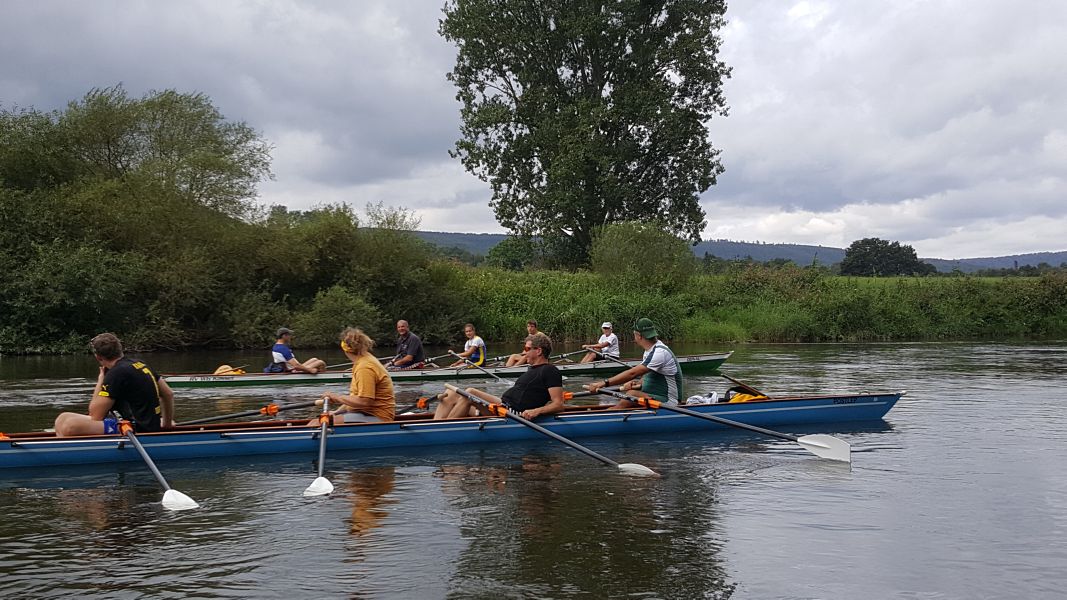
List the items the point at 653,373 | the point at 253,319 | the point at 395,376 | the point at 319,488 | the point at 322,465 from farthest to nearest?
the point at 253,319, the point at 395,376, the point at 653,373, the point at 322,465, the point at 319,488

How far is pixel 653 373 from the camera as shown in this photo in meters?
13.3

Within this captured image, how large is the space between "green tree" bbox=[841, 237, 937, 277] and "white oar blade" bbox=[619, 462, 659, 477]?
226 ft

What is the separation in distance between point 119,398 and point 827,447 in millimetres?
8587

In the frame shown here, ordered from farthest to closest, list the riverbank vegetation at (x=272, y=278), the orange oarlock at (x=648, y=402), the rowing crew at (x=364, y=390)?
the riverbank vegetation at (x=272, y=278), the orange oarlock at (x=648, y=402), the rowing crew at (x=364, y=390)

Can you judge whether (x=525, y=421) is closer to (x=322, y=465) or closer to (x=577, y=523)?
(x=322, y=465)

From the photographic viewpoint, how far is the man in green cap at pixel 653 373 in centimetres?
1278

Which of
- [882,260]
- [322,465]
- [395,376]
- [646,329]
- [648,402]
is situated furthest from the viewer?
[882,260]

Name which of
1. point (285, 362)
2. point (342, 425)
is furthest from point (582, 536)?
point (285, 362)

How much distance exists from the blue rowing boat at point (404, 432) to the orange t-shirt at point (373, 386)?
0.61 feet

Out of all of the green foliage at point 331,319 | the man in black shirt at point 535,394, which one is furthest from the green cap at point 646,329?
the green foliage at point 331,319

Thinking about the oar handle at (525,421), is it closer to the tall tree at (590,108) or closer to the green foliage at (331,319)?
the green foliage at (331,319)

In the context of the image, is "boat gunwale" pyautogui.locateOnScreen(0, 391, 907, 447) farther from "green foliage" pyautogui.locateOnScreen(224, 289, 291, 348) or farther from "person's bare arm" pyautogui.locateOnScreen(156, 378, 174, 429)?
"green foliage" pyautogui.locateOnScreen(224, 289, 291, 348)

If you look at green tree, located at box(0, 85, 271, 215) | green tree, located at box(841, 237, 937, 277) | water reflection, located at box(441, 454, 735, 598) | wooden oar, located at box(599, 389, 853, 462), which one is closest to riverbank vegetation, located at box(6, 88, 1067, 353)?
green tree, located at box(0, 85, 271, 215)

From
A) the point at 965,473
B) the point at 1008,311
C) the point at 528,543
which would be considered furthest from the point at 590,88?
the point at 528,543
